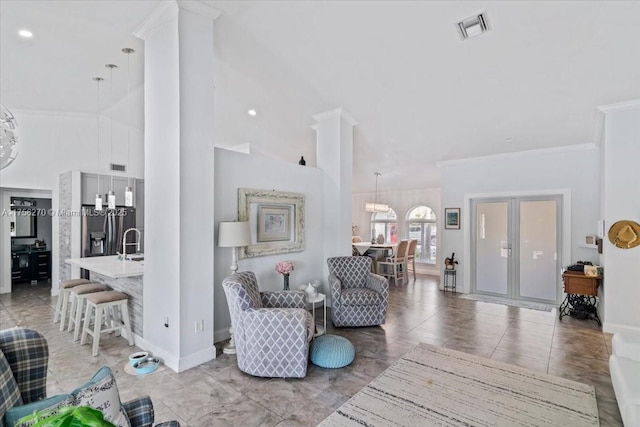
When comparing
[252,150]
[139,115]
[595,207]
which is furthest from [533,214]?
[139,115]

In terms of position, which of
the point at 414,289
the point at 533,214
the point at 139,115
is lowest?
the point at 414,289

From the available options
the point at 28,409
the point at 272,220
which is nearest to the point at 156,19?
the point at 272,220

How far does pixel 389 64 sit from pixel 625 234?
3633mm

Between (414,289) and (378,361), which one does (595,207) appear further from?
(378,361)

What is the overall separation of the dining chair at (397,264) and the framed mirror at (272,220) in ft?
10.8

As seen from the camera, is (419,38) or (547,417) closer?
(547,417)

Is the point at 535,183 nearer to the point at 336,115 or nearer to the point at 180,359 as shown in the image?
the point at 336,115

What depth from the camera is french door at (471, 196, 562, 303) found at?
18.7ft

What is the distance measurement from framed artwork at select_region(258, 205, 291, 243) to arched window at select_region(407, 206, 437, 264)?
5.67 metres

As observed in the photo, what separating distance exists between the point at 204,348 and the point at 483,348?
3132 millimetres

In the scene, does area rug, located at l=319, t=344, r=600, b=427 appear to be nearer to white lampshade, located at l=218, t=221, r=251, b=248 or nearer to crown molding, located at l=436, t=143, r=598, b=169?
white lampshade, located at l=218, t=221, r=251, b=248

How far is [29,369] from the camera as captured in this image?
145cm

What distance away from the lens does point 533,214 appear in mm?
5863

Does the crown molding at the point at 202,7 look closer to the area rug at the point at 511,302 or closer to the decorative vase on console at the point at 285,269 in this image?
the decorative vase on console at the point at 285,269
